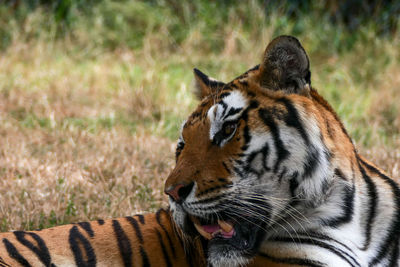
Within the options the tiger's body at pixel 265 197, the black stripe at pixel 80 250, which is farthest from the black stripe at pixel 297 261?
the black stripe at pixel 80 250

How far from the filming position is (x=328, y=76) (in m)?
6.84

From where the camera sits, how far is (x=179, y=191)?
1.98 metres

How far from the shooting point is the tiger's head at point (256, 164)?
201cm

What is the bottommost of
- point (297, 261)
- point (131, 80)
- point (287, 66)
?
point (297, 261)

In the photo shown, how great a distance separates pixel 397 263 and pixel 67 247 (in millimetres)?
1202

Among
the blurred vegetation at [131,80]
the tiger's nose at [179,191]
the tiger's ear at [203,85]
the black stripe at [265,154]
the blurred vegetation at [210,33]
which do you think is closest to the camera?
the tiger's nose at [179,191]

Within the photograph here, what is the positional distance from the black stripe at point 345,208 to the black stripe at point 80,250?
0.85 meters

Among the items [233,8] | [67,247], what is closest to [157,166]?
[67,247]

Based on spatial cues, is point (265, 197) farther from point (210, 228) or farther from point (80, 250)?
point (80, 250)

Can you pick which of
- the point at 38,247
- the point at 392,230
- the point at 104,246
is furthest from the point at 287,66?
the point at 38,247

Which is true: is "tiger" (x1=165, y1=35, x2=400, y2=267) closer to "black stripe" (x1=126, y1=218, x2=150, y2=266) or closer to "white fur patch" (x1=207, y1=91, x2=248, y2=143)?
"white fur patch" (x1=207, y1=91, x2=248, y2=143)

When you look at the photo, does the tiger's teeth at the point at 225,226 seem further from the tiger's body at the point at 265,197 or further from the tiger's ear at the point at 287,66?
the tiger's ear at the point at 287,66

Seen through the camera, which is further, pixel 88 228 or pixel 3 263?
pixel 88 228

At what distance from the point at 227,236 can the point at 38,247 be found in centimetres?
70
